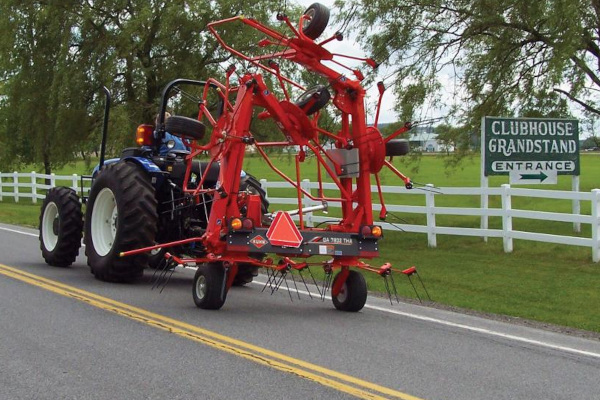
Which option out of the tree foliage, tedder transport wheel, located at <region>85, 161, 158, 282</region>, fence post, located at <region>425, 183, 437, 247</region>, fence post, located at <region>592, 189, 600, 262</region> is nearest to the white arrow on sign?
fence post, located at <region>425, 183, 437, 247</region>

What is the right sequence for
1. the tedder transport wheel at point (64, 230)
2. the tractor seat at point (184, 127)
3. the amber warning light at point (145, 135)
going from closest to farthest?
the tractor seat at point (184, 127) → the amber warning light at point (145, 135) → the tedder transport wheel at point (64, 230)

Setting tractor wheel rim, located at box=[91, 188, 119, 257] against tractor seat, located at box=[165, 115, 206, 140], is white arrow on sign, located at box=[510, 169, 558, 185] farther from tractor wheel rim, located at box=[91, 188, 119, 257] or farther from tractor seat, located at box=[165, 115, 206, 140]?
tractor seat, located at box=[165, 115, 206, 140]

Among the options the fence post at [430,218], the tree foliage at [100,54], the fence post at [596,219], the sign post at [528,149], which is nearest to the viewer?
the fence post at [596,219]

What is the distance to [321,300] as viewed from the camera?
906 centimetres

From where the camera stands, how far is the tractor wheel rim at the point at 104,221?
9961 mm

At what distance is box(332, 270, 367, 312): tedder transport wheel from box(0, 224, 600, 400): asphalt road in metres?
0.13

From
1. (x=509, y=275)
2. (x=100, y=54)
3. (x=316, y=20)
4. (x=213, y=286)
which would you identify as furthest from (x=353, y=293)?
(x=100, y=54)

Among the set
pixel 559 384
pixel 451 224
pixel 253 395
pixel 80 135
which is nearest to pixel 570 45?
pixel 451 224

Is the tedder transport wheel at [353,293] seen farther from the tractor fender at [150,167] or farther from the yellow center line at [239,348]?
the tractor fender at [150,167]

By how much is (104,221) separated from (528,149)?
887cm

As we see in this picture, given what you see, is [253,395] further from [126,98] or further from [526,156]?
[126,98]

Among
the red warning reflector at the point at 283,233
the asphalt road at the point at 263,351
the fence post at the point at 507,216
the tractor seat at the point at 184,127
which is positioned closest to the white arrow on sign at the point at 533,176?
the fence post at the point at 507,216

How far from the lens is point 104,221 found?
33.2 feet

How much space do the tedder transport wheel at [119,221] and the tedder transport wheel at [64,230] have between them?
767 mm
